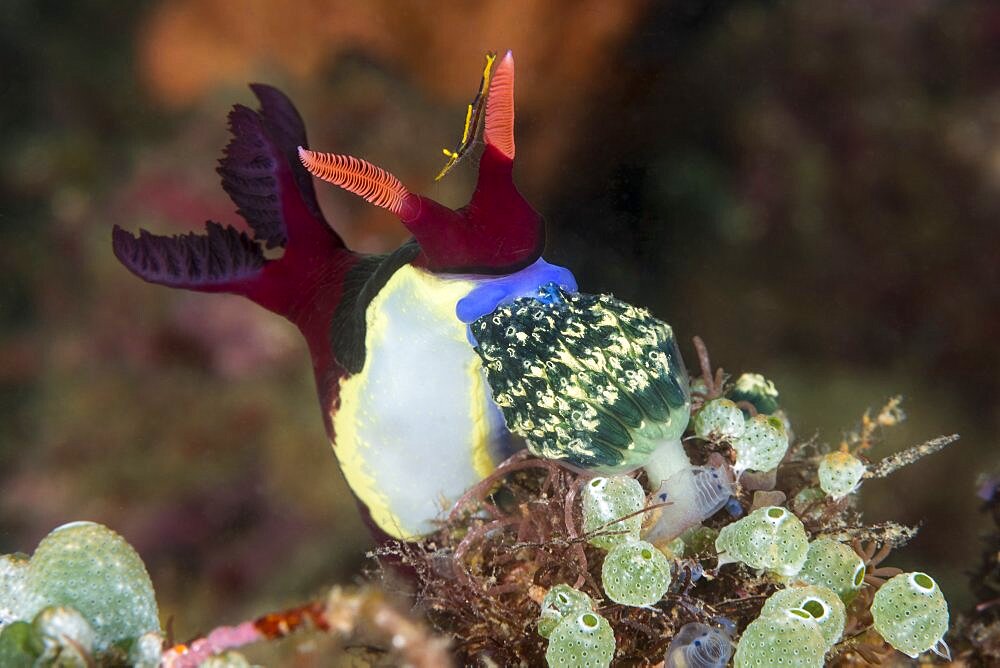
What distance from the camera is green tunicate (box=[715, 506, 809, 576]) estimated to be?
3.06 ft

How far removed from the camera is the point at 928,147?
8.54ft

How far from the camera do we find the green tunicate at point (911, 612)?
0.91 meters

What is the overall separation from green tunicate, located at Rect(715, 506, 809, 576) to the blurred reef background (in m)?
1.70

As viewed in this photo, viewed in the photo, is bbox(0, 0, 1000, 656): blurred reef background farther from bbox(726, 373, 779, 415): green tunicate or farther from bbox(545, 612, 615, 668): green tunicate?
bbox(545, 612, 615, 668): green tunicate

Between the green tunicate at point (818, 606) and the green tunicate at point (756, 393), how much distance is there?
404 millimetres

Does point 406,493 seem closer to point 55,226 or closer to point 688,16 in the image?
point 55,226

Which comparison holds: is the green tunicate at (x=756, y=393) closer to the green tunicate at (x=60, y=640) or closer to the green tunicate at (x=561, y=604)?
the green tunicate at (x=561, y=604)

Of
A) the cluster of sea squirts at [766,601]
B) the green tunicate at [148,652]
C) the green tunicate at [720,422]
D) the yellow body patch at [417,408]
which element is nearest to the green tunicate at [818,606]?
the cluster of sea squirts at [766,601]

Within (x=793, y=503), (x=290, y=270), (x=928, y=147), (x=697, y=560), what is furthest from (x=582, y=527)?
(x=928, y=147)

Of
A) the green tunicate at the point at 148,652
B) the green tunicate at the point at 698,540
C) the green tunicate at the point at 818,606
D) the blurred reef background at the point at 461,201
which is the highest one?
the blurred reef background at the point at 461,201

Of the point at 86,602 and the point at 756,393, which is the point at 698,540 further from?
the point at 86,602

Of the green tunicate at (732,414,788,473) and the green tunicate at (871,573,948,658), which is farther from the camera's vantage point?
the green tunicate at (732,414,788,473)

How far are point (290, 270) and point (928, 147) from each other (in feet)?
7.78

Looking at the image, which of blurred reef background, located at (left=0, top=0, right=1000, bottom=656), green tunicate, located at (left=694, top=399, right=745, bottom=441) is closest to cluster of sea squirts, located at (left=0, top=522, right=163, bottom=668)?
green tunicate, located at (left=694, top=399, right=745, bottom=441)
